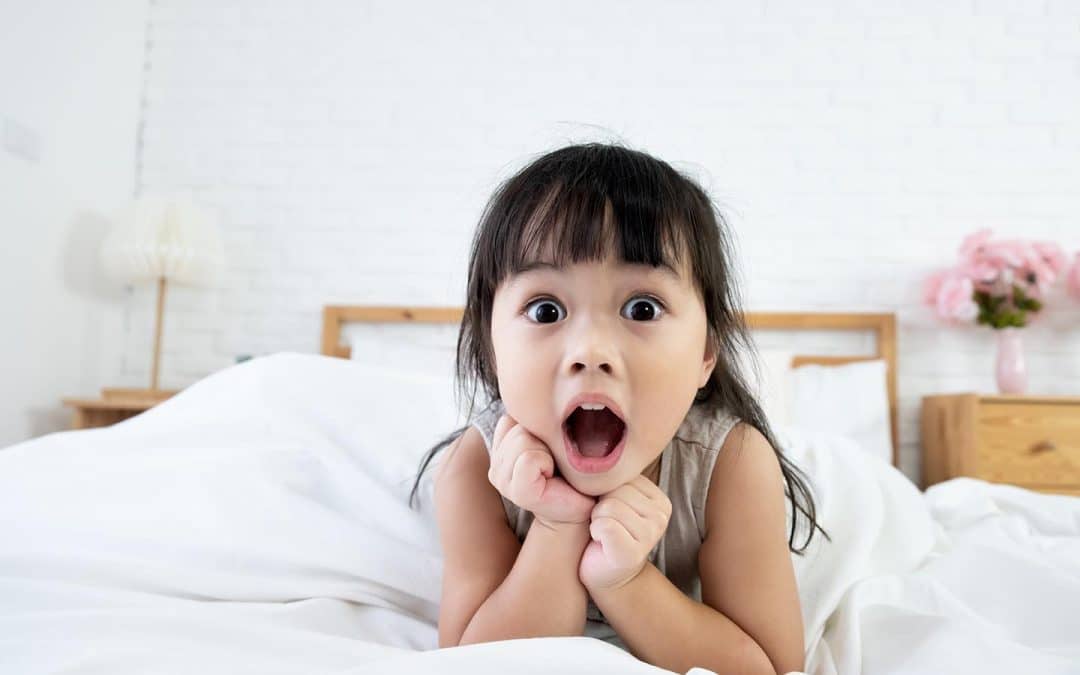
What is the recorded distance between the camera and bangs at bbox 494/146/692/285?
64cm

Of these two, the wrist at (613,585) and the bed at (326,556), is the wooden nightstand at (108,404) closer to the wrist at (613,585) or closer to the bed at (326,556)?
the bed at (326,556)

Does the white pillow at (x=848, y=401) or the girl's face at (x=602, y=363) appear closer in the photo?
the girl's face at (x=602, y=363)

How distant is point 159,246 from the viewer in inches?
98.9

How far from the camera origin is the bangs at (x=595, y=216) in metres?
0.64

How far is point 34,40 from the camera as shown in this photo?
2.41 meters

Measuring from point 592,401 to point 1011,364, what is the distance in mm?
2293

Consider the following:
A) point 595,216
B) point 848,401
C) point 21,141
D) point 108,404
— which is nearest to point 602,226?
point 595,216

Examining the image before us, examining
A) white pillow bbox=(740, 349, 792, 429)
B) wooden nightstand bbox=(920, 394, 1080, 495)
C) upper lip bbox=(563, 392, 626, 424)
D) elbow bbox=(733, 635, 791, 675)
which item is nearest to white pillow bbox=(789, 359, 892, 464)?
white pillow bbox=(740, 349, 792, 429)

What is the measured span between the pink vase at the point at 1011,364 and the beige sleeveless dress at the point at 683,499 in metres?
2.02

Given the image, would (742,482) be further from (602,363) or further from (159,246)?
(159,246)

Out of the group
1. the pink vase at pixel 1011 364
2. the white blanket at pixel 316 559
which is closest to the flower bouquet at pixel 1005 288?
the pink vase at pixel 1011 364

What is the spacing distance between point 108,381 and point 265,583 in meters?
2.48

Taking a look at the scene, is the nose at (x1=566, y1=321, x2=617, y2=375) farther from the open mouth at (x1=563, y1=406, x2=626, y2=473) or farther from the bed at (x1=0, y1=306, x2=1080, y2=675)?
the bed at (x1=0, y1=306, x2=1080, y2=675)

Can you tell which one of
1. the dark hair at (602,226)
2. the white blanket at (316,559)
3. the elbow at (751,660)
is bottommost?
the elbow at (751,660)
